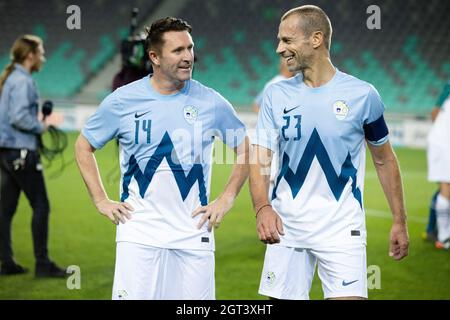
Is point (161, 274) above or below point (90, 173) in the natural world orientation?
below

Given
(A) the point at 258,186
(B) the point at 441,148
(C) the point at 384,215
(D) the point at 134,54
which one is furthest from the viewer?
(C) the point at 384,215

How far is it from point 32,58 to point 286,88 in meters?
3.61

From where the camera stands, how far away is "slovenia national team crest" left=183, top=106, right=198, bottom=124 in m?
4.37

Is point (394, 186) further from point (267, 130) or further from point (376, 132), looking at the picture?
point (267, 130)

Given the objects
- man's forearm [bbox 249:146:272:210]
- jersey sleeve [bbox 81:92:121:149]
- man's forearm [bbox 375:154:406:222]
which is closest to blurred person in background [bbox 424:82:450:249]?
man's forearm [bbox 375:154:406:222]

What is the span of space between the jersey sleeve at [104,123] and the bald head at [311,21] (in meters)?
1.00

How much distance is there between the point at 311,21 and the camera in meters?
4.28

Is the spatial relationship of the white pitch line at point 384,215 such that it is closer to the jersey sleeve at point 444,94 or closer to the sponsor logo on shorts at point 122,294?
the jersey sleeve at point 444,94

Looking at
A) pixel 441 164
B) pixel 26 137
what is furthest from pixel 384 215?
pixel 26 137

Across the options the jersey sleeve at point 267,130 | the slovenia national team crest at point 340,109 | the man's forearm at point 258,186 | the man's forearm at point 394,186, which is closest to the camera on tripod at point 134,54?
the jersey sleeve at point 267,130

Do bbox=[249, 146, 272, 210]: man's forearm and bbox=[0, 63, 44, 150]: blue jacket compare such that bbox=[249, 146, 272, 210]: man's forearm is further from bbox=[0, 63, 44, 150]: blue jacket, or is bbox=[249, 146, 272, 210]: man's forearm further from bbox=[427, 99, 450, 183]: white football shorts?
bbox=[427, 99, 450, 183]: white football shorts

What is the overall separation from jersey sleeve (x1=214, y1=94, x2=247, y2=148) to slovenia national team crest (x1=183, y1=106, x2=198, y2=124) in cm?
12

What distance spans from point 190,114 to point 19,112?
3.12 metres
